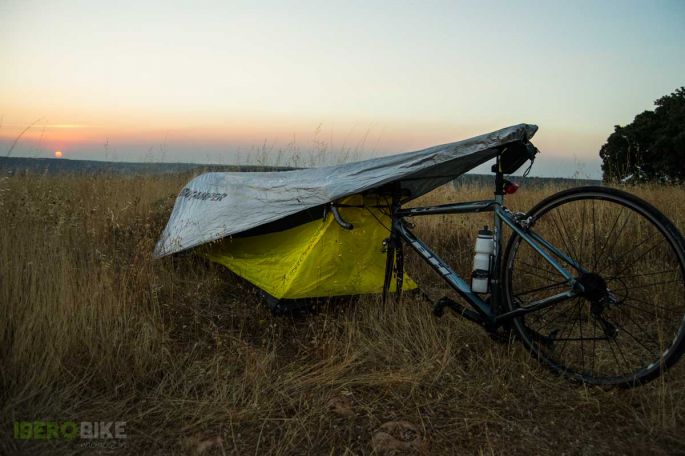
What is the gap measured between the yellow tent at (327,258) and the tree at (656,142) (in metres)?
11.3

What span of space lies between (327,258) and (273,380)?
3.30 feet

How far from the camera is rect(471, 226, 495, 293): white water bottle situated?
2.73 metres

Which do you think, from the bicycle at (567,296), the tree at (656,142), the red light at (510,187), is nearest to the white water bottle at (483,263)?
the bicycle at (567,296)

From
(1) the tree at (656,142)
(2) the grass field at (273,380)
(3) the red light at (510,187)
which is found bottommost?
(2) the grass field at (273,380)

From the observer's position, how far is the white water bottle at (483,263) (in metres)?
2.73

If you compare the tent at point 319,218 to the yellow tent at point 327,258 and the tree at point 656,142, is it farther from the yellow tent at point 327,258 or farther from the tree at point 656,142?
the tree at point 656,142

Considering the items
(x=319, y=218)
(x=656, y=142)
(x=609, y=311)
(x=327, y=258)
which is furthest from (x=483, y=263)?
(x=656, y=142)

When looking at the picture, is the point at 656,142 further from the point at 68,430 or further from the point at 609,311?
the point at 68,430

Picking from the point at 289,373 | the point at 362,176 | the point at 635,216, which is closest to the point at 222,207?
the point at 362,176

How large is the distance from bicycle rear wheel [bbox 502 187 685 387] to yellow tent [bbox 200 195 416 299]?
1023 millimetres

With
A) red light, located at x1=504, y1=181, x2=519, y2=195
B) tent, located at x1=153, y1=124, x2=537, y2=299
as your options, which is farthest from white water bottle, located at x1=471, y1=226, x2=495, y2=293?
tent, located at x1=153, y1=124, x2=537, y2=299

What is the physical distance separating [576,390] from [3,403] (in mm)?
2736

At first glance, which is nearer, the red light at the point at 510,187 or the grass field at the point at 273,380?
the grass field at the point at 273,380

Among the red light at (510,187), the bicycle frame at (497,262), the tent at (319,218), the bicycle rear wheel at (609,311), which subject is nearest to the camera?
the bicycle rear wheel at (609,311)
